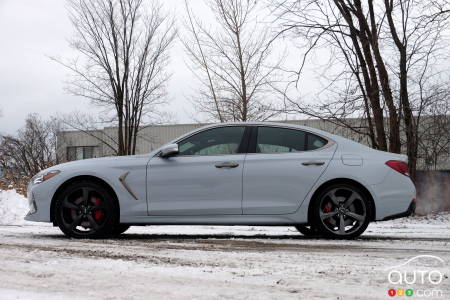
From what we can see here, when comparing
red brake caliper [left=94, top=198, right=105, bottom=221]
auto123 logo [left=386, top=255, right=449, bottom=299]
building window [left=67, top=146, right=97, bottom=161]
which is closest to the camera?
auto123 logo [left=386, top=255, right=449, bottom=299]

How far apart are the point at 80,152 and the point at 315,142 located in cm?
3661

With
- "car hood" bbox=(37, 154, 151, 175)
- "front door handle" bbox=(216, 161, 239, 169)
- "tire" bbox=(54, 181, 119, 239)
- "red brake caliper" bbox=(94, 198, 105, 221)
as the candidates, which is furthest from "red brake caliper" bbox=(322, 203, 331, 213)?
"red brake caliper" bbox=(94, 198, 105, 221)

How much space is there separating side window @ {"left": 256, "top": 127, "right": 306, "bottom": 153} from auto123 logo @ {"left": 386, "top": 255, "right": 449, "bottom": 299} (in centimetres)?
242

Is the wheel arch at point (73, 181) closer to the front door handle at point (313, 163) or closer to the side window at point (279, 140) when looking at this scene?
the side window at point (279, 140)

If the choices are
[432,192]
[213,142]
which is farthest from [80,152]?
[213,142]

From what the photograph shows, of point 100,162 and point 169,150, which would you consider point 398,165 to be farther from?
point 100,162

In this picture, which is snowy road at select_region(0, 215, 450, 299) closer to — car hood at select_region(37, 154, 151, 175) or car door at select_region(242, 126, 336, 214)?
car door at select_region(242, 126, 336, 214)

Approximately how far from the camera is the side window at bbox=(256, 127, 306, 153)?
739 cm

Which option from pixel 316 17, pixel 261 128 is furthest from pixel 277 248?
pixel 316 17

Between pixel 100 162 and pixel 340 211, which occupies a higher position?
pixel 100 162

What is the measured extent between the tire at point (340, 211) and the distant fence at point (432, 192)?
27.7 ft

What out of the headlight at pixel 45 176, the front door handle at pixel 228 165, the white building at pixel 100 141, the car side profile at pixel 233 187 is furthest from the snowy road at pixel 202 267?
the white building at pixel 100 141

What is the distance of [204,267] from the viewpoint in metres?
4.80

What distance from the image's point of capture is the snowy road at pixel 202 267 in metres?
3.82
